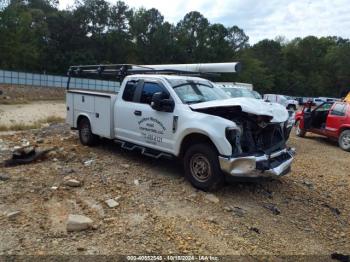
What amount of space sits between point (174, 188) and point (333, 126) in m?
8.47

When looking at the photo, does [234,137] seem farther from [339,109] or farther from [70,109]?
[339,109]

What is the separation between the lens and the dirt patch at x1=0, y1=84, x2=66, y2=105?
109 ft

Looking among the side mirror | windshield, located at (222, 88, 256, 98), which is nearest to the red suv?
windshield, located at (222, 88, 256, 98)

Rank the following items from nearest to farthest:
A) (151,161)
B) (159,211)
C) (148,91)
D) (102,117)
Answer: (159,211) → (148,91) → (151,161) → (102,117)

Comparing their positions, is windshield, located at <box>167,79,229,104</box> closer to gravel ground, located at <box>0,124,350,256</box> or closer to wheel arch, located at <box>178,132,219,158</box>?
wheel arch, located at <box>178,132,219,158</box>

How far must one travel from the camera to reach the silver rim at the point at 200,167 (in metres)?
6.05

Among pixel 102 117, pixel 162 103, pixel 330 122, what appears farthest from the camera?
pixel 330 122

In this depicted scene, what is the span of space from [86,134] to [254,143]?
4.74 m

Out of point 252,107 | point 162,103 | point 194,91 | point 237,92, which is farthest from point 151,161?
point 237,92

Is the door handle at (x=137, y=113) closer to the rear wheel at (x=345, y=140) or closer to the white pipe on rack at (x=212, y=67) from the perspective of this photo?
the white pipe on rack at (x=212, y=67)

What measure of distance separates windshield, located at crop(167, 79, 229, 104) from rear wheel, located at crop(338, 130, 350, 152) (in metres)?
6.62

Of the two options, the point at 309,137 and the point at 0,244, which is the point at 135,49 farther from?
the point at 0,244

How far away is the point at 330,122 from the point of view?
12.7m

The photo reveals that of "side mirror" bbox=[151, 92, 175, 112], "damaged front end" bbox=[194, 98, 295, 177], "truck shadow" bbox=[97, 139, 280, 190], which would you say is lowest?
"truck shadow" bbox=[97, 139, 280, 190]
